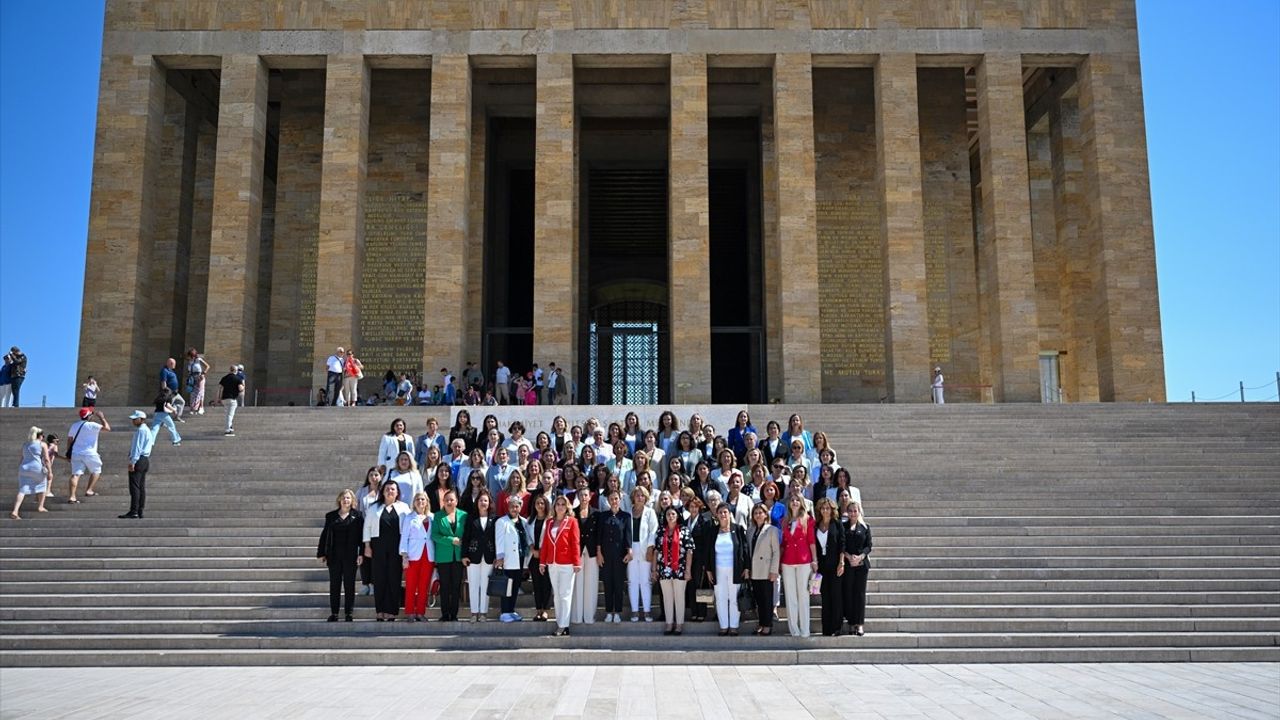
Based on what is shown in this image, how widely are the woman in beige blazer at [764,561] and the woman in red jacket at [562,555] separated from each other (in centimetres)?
161

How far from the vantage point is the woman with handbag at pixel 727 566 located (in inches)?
363

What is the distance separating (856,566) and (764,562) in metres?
0.84

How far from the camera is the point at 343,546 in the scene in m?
9.46

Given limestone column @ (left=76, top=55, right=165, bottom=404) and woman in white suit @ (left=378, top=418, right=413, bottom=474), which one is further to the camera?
limestone column @ (left=76, top=55, right=165, bottom=404)

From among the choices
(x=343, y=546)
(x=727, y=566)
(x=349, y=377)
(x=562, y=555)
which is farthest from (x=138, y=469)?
(x=727, y=566)

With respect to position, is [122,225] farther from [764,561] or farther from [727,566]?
[764,561]

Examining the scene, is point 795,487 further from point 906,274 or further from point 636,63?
point 636,63

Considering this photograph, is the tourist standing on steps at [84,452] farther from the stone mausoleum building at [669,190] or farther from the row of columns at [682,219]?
the row of columns at [682,219]

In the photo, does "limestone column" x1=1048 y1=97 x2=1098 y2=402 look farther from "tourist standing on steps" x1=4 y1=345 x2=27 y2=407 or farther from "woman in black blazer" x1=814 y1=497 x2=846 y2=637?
"tourist standing on steps" x1=4 y1=345 x2=27 y2=407

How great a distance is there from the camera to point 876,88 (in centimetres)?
2358

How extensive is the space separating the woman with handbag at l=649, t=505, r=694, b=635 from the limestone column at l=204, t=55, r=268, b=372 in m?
15.5

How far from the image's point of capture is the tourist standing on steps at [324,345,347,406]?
63.3 feet

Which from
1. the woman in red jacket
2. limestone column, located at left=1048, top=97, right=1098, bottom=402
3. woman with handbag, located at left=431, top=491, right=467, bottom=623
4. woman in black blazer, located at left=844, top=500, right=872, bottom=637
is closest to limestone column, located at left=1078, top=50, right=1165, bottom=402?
limestone column, located at left=1048, top=97, right=1098, bottom=402

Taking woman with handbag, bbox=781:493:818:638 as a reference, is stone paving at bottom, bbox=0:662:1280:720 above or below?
below
